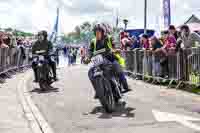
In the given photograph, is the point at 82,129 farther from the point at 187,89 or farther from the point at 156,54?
the point at 156,54

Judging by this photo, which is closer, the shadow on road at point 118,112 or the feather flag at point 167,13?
the shadow on road at point 118,112

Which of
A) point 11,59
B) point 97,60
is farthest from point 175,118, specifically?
point 11,59

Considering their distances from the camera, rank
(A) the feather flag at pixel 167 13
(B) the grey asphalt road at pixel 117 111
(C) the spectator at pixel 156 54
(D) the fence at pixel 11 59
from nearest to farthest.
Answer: (B) the grey asphalt road at pixel 117 111 → (C) the spectator at pixel 156 54 → (D) the fence at pixel 11 59 → (A) the feather flag at pixel 167 13

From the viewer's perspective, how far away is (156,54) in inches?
693

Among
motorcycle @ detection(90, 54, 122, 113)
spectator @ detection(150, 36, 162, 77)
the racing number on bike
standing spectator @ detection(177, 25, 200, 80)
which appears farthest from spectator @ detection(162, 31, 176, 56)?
the racing number on bike

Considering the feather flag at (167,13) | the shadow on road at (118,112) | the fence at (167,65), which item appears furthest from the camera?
the feather flag at (167,13)

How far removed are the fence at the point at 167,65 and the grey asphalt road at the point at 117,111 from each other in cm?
54

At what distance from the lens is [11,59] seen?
24.7m

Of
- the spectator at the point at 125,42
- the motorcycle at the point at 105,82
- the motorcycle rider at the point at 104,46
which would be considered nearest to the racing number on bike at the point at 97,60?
the motorcycle at the point at 105,82

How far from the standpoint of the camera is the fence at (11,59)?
71.9 feet

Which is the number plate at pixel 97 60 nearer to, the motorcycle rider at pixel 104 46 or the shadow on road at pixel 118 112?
the motorcycle rider at pixel 104 46

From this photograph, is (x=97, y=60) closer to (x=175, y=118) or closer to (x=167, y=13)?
(x=175, y=118)

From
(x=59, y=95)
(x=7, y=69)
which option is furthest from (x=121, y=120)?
(x=7, y=69)

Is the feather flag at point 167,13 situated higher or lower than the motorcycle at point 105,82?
higher
